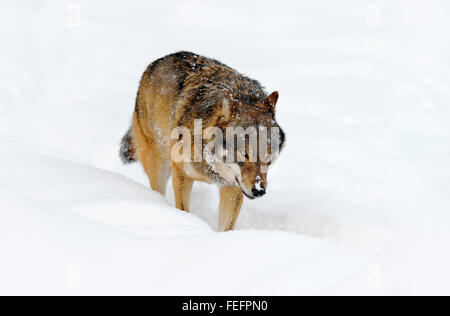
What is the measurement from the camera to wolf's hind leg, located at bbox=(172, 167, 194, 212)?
482 cm

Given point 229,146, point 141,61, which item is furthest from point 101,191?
point 141,61

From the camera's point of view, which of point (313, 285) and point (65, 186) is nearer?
point (313, 285)

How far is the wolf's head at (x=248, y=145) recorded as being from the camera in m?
4.07

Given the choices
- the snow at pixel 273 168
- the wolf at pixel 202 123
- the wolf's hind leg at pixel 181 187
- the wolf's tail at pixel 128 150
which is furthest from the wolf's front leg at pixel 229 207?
the wolf's tail at pixel 128 150

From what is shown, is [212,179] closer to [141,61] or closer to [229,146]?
[229,146]

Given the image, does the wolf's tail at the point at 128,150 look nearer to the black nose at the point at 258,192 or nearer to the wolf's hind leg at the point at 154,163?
the wolf's hind leg at the point at 154,163

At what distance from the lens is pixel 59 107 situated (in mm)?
8516

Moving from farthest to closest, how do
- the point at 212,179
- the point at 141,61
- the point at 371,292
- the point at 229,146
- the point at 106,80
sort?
1. the point at 141,61
2. the point at 106,80
3. the point at 212,179
4. the point at 229,146
5. the point at 371,292

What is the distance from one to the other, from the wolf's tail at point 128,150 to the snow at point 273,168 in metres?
0.51

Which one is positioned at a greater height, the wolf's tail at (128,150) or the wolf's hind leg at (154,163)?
the wolf's tail at (128,150)

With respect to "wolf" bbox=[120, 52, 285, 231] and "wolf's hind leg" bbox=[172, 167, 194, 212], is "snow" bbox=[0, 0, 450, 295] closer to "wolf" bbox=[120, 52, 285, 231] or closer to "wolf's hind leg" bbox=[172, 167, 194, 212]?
"wolf's hind leg" bbox=[172, 167, 194, 212]

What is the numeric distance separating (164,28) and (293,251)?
36.8ft

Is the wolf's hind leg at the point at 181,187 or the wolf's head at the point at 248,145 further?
the wolf's hind leg at the point at 181,187

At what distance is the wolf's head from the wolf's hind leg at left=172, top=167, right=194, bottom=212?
460 mm
